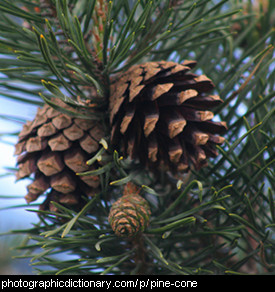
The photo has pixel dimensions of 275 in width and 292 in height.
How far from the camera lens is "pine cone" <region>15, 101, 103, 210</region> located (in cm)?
40

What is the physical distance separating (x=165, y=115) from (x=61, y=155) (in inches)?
5.7

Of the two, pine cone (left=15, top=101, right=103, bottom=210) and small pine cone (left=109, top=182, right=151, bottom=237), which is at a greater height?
pine cone (left=15, top=101, right=103, bottom=210)

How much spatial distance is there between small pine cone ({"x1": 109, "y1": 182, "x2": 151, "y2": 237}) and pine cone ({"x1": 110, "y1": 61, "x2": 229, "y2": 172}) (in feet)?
0.18

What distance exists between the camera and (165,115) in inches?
15.4

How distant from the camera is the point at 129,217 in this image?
1.19ft

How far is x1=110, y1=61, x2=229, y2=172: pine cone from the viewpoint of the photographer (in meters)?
0.38

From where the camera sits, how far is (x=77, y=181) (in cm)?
42

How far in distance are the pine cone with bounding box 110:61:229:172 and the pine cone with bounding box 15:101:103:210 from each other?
4cm

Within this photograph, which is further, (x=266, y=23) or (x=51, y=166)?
(x=266, y=23)
